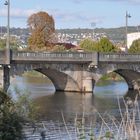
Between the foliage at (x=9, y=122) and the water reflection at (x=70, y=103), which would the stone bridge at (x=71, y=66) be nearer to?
the water reflection at (x=70, y=103)

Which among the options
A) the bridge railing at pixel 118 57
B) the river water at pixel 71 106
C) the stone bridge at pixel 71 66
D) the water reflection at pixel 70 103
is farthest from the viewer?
the bridge railing at pixel 118 57

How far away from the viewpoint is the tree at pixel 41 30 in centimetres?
9281

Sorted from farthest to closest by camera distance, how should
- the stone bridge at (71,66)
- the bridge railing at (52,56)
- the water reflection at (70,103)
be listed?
1. the stone bridge at (71,66)
2. the bridge railing at (52,56)
3. the water reflection at (70,103)

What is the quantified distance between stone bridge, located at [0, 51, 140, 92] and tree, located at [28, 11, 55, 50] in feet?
114

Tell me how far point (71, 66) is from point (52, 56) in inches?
117

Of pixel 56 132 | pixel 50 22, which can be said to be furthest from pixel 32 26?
pixel 56 132

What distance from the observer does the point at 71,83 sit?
55969mm

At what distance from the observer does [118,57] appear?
56719mm

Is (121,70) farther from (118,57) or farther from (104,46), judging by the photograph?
Result: (104,46)

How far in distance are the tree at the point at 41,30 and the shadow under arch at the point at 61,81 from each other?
36.1m

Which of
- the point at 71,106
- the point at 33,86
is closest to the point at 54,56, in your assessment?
the point at 71,106

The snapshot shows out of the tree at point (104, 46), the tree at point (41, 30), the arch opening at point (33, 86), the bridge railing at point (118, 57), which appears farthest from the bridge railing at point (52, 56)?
the tree at point (41, 30)

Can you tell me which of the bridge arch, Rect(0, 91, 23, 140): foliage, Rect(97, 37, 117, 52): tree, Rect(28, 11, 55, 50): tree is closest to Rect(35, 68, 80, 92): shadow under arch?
the bridge arch

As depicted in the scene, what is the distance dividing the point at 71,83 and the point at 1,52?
10772 millimetres
